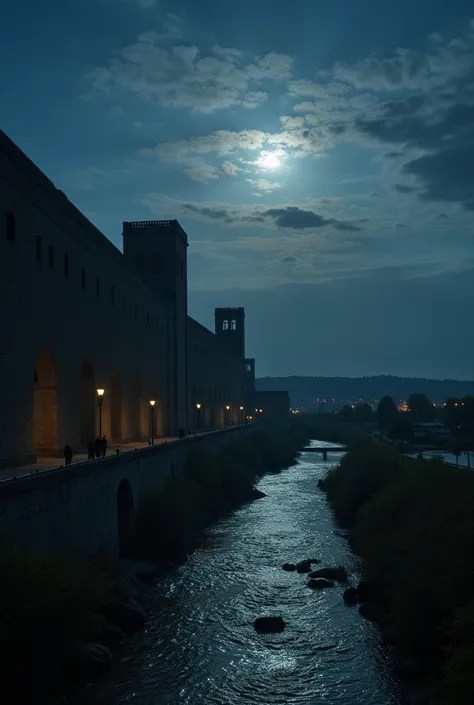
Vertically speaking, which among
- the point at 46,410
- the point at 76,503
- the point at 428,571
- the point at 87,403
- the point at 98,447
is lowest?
the point at 428,571

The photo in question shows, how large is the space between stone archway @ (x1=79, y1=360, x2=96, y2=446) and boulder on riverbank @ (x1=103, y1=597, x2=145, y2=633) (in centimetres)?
1228

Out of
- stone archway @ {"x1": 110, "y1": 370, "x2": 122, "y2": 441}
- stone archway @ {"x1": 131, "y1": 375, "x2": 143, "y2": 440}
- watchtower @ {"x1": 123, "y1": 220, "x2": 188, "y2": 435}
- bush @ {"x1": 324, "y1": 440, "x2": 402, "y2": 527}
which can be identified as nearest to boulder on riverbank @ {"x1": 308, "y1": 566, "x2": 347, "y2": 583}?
bush @ {"x1": 324, "y1": 440, "x2": 402, "y2": 527}

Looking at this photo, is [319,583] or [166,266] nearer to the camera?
[319,583]

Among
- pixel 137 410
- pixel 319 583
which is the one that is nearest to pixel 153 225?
pixel 137 410

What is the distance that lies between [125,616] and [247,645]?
3240mm

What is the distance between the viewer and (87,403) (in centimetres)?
3086

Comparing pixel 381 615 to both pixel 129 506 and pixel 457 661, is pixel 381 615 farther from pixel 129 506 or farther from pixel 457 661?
pixel 129 506

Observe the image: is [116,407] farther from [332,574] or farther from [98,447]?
[332,574]

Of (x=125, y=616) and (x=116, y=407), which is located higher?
(x=116, y=407)

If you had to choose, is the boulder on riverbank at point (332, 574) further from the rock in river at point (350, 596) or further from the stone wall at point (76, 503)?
the stone wall at point (76, 503)

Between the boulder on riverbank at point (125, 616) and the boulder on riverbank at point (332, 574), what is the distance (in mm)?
6796

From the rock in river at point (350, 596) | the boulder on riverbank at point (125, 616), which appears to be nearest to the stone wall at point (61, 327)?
the boulder on riverbank at point (125, 616)

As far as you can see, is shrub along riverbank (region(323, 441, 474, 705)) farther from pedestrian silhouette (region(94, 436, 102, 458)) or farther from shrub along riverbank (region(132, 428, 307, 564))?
pedestrian silhouette (region(94, 436, 102, 458))

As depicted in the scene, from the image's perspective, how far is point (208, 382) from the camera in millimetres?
65938
